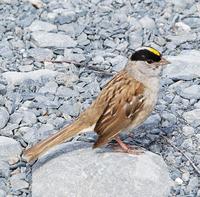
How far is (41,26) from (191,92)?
6.94 feet

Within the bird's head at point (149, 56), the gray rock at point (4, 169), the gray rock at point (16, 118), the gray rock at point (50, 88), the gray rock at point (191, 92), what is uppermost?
the bird's head at point (149, 56)

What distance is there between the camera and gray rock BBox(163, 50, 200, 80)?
7828 millimetres

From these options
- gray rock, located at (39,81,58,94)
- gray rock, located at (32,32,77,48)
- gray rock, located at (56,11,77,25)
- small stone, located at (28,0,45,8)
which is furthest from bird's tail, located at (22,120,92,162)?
small stone, located at (28,0,45,8)

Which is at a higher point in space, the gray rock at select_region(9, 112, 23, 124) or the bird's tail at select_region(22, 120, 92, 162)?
the bird's tail at select_region(22, 120, 92, 162)

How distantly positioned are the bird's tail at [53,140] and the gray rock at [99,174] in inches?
6.1

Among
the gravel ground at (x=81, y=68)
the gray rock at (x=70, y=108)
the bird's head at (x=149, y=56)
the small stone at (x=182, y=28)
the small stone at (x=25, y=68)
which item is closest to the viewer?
the bird's head at (x=149, y=56)

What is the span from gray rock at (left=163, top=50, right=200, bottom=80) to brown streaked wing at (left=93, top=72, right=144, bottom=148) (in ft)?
4.44

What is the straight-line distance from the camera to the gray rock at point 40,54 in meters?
8.17

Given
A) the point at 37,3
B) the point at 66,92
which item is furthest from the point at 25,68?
the point at 37,3

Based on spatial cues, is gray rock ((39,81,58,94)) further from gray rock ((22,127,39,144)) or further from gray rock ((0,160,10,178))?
gray rock ((0,160,10,178))

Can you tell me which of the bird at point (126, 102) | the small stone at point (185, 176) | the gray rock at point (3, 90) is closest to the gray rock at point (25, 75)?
the gray rock at point (3, 90)

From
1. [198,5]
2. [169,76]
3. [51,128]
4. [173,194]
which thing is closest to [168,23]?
[198,5]

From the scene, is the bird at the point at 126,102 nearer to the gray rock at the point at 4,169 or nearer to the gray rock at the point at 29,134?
the gray rock at the point at 4,169

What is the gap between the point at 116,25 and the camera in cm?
881
